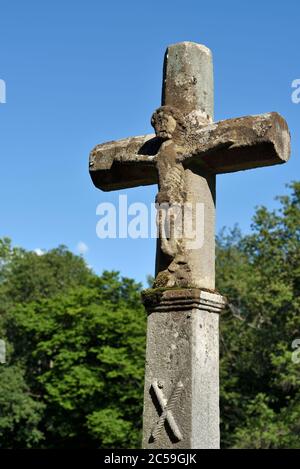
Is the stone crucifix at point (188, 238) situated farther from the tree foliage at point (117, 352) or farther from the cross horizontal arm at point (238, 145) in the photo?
the tree foliage at point (117, 352)

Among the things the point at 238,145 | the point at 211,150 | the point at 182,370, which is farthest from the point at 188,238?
the point at 182,370

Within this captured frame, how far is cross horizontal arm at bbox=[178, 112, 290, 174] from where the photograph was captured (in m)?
6.02

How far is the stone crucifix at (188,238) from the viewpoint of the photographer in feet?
18.8

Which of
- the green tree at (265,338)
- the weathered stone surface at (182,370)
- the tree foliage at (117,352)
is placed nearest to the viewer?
the weathered stone surface at (182,370)

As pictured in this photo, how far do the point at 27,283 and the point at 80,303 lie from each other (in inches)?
351

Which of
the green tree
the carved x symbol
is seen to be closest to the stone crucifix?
the carved x symbol

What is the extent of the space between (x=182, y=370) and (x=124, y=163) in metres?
2.29

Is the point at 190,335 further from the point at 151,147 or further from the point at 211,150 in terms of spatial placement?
the point at 151,147

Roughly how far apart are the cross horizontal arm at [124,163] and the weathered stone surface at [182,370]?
1448 mm

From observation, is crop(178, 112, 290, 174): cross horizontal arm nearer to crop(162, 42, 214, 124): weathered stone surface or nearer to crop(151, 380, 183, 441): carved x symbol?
crop(162, 42, 214, 124): weathered stone surface

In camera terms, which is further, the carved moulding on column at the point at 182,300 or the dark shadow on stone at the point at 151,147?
the dark shadow on stone at the point at 151,147

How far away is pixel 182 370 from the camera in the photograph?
5766 millimetres

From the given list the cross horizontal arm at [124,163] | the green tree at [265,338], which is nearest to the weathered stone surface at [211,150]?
the cross horizontal arm at [124,163]

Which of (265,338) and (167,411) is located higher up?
(265,338)
